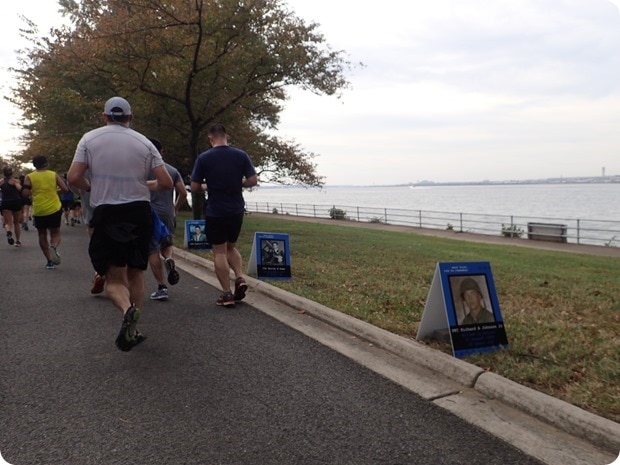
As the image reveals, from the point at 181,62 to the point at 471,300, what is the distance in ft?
41.5

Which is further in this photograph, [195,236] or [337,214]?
[337,214]

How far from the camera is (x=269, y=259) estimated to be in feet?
26.3

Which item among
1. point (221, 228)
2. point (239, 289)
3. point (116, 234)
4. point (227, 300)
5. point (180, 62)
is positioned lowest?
point (227, 300)

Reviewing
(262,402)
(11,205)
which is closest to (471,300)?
(262,402)

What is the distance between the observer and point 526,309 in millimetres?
6156

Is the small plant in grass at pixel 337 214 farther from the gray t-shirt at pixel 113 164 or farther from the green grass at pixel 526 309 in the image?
the gray t-shirt at pixel 113 164

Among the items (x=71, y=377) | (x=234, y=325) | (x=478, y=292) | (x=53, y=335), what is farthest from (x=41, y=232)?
(x=478, y=292)

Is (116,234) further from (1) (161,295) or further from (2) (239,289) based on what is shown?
(1) (161,295)

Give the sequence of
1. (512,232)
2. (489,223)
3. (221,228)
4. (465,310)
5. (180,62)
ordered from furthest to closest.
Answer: (489,223), (512,232), (180,62), (221,228), (465,310)

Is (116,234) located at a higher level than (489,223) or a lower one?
higher

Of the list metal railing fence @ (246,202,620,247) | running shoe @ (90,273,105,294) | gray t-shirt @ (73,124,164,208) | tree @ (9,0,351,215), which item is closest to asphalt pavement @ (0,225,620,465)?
running shoe @ (90,273,105,294)

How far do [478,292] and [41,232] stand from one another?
7698mm

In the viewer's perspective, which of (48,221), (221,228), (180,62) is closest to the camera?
(221,228)

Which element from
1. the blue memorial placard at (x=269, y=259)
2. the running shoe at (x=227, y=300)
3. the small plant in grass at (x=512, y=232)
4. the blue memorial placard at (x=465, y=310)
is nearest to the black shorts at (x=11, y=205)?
the blue memorial placard at (x=269, y=259)
